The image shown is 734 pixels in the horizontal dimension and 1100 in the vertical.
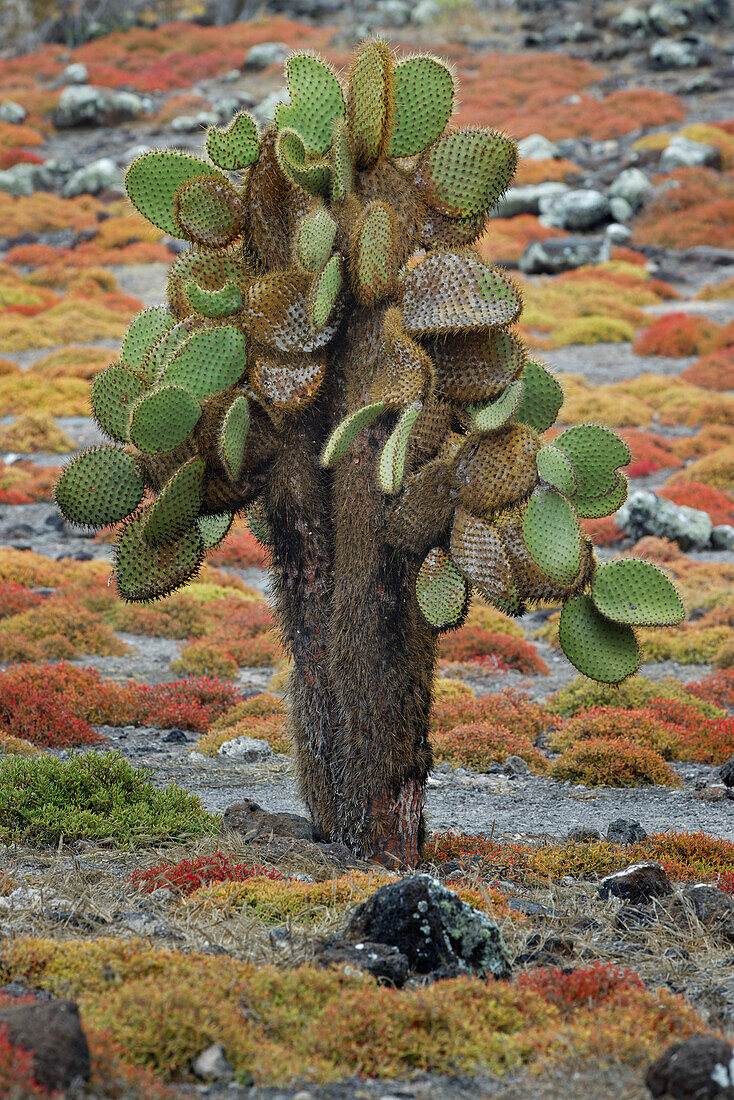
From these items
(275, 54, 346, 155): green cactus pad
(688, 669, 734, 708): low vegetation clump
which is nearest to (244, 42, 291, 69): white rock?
(688, 669, 734, 708): low vegetation clump

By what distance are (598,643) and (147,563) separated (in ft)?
7.25

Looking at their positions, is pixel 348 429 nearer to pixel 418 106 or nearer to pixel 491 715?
pixel 418 106

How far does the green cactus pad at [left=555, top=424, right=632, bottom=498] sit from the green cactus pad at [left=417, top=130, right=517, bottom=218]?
1164mm

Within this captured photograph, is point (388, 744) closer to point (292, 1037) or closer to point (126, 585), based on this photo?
point (126, 585)

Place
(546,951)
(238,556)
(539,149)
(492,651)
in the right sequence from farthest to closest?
1. (539,149)
2. (238,556)
3. (492,651)
4. (546,951)

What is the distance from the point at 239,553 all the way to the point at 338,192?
10134 mm

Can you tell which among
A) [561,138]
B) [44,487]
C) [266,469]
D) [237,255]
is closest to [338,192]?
[237,255]

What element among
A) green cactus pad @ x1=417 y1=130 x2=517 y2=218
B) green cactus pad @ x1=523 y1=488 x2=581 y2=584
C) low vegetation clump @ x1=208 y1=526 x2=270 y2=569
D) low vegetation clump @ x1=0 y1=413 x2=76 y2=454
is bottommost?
low vegetation clump @ x1=208 y1=526 x2=270 y2=569

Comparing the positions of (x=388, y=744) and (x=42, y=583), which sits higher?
(x=388, y=744)

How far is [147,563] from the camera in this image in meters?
5.25

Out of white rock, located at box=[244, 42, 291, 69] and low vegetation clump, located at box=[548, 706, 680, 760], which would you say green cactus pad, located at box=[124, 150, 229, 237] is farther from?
white rock, located at box=[244, 42, 291, 69]

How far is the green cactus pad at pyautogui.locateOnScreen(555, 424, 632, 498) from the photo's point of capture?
529cm

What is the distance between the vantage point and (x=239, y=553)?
48.7ft

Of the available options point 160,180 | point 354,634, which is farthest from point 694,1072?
point 160,180
